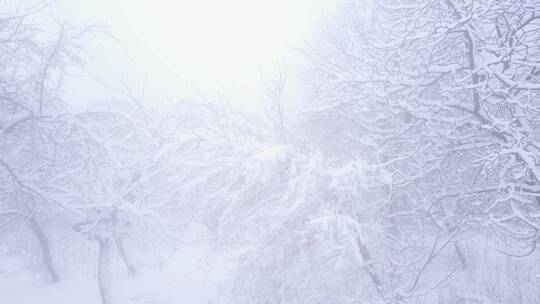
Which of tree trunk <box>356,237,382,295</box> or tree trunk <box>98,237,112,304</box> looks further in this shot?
tree trunk <box>98,237,112,304</box>

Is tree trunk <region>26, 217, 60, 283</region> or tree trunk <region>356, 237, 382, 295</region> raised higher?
tree trunk <region>26, 217, 60, 283</region>

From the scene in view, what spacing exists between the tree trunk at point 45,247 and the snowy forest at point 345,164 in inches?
152

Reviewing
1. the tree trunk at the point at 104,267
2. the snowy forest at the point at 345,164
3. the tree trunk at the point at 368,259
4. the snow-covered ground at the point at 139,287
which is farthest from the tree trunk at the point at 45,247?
the tree trunk at the point at 368,259

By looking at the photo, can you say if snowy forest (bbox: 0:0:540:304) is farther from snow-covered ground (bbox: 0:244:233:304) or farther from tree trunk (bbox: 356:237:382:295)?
snow-covered ground (bbox: 0:244:233:304)

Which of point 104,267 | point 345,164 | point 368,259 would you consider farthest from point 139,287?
point 345,164

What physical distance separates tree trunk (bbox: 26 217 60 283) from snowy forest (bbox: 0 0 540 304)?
3.86m

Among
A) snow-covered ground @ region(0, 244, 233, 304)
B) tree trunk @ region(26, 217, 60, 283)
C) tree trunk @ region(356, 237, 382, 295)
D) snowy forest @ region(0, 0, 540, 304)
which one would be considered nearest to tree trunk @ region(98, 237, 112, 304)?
snowy forest @ region(0, 0, 540, 304)

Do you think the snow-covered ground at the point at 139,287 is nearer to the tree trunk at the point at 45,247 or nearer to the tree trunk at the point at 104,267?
the tree trunk at the point at 45,247

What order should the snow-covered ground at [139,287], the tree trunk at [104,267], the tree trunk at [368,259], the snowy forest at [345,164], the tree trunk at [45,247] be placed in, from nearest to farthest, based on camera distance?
the snowy forest at [345,164], the tree trunk at [368,259], the tree trunk at [104,267], the snow-covered ground at [139,287], the tree trunk at [45,247]

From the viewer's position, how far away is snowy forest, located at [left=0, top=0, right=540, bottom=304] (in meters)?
5.59

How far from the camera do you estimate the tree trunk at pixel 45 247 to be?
42.1 ft

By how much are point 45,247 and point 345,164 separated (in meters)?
11.2

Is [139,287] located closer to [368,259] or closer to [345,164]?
[368,259]

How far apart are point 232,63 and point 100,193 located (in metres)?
61.4
